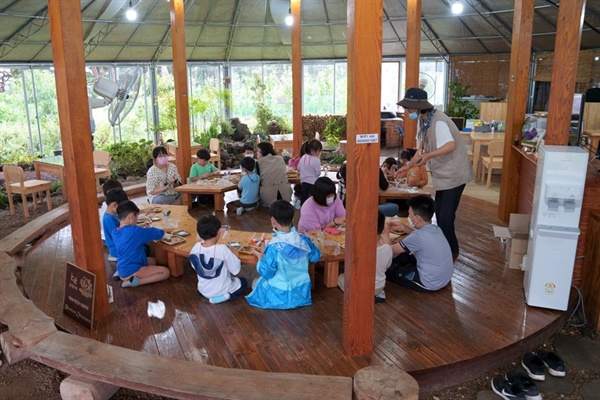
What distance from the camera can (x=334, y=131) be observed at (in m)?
16.7

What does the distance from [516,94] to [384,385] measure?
17.6 feet

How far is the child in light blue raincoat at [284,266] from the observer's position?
15.1 feet

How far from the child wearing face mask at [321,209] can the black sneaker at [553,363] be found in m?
2.50

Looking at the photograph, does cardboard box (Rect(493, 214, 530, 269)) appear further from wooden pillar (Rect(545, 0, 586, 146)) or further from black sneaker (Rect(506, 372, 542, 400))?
black sneaker (Rect(506, 372, 542, 400))

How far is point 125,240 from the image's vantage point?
514cm

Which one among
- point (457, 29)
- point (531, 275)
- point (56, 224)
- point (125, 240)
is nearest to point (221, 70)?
point (457, 29)

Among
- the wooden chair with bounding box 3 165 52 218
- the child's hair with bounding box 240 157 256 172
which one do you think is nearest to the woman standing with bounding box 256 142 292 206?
the child's hair with bounding box 240 157 256 172

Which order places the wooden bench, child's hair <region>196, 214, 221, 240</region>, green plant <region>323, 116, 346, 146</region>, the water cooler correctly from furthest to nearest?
1. green plant <region>323, 116, 346, 146</region>
2. child's hair <region>196, 214, 221, 240</region>
3. the water cooler
4. the wooden bench

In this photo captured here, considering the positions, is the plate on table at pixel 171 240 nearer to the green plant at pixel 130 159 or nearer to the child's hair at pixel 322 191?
the child's hair at pixel 322 191

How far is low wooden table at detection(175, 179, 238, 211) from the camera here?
7.92 m

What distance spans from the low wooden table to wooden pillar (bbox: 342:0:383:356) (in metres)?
4.43

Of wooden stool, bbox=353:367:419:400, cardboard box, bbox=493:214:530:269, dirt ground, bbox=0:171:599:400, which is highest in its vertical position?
cardboard box, bbox=493:214:530:269

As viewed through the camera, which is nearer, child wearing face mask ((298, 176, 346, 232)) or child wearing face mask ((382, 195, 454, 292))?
child wearing face mask ((382, 195, 454, 292))

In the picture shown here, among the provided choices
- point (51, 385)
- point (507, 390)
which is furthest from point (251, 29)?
point (507, 390)
